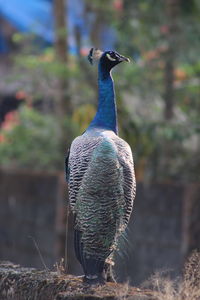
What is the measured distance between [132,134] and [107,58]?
544 centimetres

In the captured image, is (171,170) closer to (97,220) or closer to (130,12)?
(130,12)

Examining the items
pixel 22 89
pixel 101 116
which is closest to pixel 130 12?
pixel 22 89

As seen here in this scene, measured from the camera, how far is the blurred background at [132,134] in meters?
11.2

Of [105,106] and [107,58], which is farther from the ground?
[107,58]

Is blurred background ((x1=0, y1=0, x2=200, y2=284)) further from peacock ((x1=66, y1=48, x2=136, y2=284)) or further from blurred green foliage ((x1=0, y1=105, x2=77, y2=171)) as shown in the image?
peacock ((x1=66, y1=48, x2=136, y2=284))

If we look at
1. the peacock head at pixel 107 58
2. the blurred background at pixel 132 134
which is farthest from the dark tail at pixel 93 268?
the blurred background at pixel 132 134

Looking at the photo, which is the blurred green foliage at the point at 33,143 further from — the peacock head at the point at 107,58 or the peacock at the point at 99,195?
the peacock at the point at 99,195

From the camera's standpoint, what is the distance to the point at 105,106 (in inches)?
268

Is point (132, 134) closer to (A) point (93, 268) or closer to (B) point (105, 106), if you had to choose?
(B) point (105, 106)

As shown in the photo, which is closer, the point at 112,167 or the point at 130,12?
the point at 112,167

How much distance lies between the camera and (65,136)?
13.6m

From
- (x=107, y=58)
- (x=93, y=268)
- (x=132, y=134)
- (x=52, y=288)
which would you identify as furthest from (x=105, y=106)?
(x=132, y=134)

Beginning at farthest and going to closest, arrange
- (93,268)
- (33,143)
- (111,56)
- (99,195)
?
(33,143) → (111,56) → (93,268) → (99,195)

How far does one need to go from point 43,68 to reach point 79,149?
6722 millimetres
